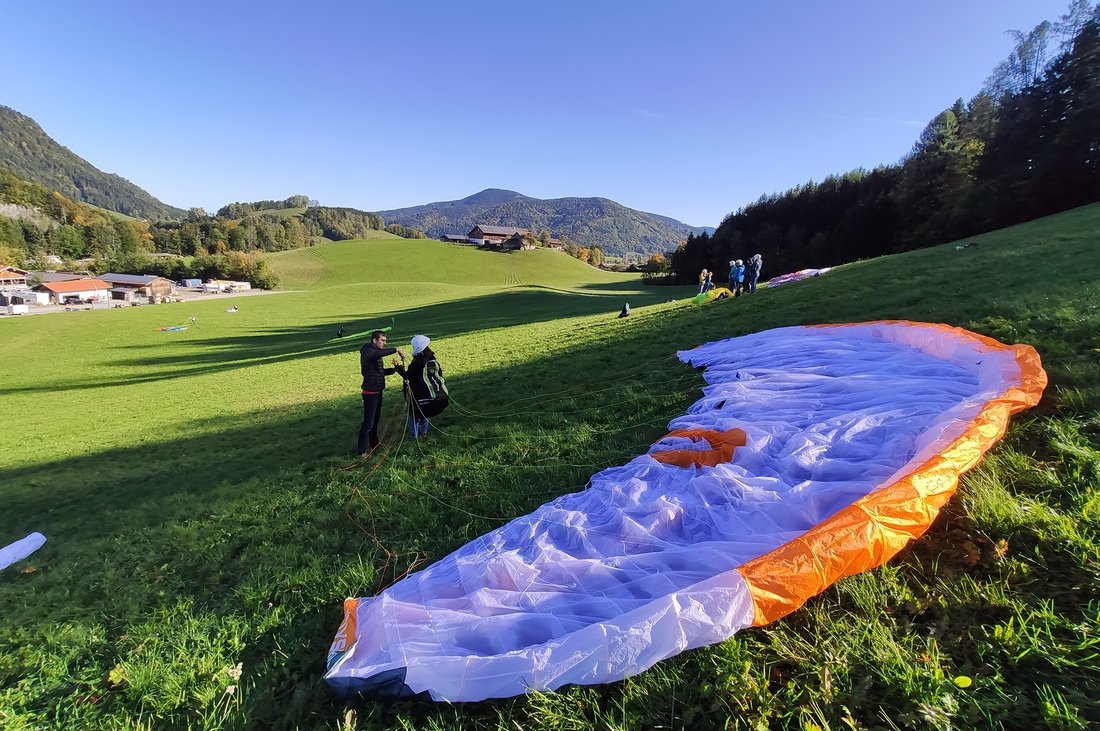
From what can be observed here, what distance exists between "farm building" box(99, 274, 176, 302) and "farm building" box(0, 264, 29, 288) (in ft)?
43.5

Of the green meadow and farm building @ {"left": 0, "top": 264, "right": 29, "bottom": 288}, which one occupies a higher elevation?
the green meadow

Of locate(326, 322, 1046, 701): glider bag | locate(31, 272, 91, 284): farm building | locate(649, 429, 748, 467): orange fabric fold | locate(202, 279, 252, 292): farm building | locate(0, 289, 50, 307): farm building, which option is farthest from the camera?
locate(31, 272, 91, 284): farm building

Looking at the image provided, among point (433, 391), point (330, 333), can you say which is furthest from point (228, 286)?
point (433, 391)

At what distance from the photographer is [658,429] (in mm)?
6340

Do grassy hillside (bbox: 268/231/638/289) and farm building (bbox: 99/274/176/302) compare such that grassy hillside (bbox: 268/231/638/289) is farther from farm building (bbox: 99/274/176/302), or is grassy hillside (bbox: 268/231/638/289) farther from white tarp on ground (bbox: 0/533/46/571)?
white tarp on ground (bbox: 0/533/46/571)

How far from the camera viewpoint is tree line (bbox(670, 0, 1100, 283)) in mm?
25453

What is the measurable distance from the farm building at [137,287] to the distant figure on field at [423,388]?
92.4m

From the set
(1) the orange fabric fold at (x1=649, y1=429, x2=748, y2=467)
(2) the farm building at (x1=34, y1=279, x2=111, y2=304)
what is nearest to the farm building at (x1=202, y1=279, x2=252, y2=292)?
(2) the farm building at (x1=34, y1=279, x2=111, y2=304)

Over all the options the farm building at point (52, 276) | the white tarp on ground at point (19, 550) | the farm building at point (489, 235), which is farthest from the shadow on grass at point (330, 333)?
the farm building at point (489, 235)

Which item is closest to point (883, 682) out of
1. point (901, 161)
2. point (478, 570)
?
point (478, 570)

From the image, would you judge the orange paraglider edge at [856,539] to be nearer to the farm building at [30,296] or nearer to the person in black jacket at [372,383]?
the person in black jacket at [372,383]

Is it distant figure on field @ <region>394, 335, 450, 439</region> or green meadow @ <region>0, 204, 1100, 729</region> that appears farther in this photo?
distant figure on field @ <region>394, 335, 450, 439</region>

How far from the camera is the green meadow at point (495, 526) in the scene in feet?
7.30

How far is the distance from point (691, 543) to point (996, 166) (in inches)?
1636
